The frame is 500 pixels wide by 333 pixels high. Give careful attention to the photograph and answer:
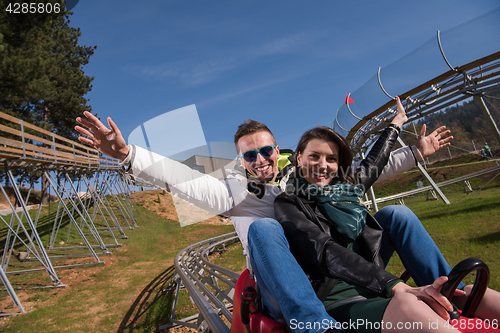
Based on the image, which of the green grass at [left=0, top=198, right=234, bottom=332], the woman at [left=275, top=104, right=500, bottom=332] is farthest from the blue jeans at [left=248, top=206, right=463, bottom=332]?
the green grass at [left=0, top=198, right=234, bottom=332]

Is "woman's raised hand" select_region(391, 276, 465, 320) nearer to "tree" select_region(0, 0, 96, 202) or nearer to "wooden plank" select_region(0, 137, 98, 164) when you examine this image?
"wooden plank" select_region(0, 137, 98, 164)

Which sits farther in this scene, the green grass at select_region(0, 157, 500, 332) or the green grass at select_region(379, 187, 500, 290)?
the green grass at select_region(0, 157, 500, 332)

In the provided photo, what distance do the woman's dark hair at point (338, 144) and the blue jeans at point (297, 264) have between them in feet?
1.16

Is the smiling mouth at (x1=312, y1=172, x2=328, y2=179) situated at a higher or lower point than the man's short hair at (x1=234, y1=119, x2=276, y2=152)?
lower

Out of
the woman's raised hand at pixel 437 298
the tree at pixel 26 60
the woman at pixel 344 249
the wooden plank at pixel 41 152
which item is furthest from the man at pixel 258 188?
the tree at pixel 26 60

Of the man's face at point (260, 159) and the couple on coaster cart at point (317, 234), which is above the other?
the man's face at point (260, 159)

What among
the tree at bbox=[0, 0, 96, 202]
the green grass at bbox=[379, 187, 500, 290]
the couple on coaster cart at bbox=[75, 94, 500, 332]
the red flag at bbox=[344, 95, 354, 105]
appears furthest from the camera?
the tree at bbox=[0, 0, 96, 202]

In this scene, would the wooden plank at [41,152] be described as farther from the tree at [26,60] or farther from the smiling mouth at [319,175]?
the smiling mouth at [319,175]

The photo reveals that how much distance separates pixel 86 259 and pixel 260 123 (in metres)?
9.91

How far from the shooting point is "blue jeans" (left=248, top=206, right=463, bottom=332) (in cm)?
118

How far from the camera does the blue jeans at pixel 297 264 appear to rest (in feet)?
3.88

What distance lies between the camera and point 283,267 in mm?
1270

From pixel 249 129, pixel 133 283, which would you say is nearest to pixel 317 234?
pixel 249 129

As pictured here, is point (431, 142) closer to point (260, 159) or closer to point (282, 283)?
point (260, 159)
